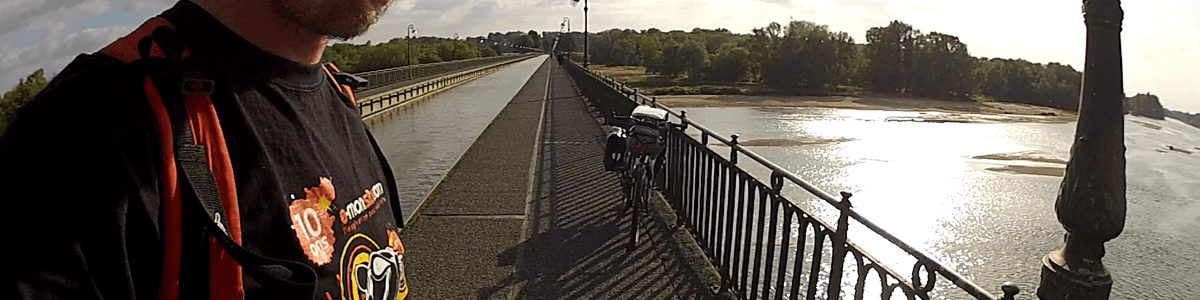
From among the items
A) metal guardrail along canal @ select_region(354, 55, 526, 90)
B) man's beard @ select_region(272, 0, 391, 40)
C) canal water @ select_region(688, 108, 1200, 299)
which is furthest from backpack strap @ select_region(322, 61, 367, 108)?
metal guardrail along canal @ select_region(354, 55, 526, 90)

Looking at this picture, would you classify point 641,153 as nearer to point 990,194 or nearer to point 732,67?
point 990,194

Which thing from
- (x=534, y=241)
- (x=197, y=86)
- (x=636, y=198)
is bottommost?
(x=534, y=241)

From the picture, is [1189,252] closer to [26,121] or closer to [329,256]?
[329,256]

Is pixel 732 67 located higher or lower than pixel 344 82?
lower

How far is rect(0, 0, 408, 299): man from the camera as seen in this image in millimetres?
1033

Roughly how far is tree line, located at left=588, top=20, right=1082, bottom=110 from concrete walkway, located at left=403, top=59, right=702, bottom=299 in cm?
1385

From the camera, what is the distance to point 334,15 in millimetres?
1550

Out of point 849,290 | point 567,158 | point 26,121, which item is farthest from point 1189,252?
point 26,121

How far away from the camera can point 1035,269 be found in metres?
7.73

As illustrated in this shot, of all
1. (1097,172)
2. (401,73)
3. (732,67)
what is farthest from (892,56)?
(1097,172)

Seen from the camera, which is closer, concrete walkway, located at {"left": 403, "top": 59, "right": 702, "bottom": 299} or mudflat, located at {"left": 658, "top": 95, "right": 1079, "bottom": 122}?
concrete walkway, located at {"left": 403, "top": 59, "right": 702, "bottom": 299}

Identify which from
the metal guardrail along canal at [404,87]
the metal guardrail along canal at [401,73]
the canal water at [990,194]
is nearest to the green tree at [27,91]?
the canal water at [990,194]

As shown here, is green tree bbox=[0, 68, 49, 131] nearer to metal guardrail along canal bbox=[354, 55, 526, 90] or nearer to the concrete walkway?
the concrete walkway

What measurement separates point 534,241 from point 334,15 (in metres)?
5.03
